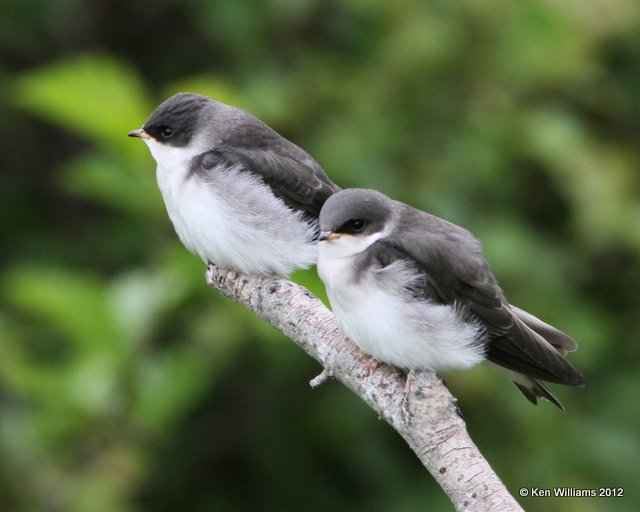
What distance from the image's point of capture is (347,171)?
508 centimetres

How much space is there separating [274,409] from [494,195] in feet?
4.58

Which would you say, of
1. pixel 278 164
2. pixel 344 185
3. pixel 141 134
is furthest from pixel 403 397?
pixel 344 185

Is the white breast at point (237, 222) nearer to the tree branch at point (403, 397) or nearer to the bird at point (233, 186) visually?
the bird at point (233, 186)

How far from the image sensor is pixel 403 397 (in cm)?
289

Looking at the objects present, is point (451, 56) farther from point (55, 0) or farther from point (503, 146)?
point (55, 0)

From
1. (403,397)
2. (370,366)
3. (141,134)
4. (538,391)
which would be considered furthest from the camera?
(141,134)

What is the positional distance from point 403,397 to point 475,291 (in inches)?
25.2

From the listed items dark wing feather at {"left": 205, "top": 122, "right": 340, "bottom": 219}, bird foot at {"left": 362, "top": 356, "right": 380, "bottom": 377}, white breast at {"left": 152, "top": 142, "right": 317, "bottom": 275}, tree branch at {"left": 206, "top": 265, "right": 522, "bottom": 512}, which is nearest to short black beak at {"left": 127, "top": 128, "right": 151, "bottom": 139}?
white breast at {"left": 152, "top": 142, "right": 317, "bottom": 275}

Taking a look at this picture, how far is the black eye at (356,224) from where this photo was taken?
340cm

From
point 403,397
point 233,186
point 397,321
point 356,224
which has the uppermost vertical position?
point 233,186

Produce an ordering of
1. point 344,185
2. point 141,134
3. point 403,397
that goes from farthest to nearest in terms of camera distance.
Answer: point 344,185
point 141,134
point 403,397

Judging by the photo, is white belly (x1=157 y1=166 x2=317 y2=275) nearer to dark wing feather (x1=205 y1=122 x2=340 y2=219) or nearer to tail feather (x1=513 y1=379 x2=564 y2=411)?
dark wing feather (x1=205 y1=122 x2=340 y2=219)

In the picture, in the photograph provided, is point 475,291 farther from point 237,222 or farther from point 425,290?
point 237,222

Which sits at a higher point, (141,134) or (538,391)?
(141,134)
